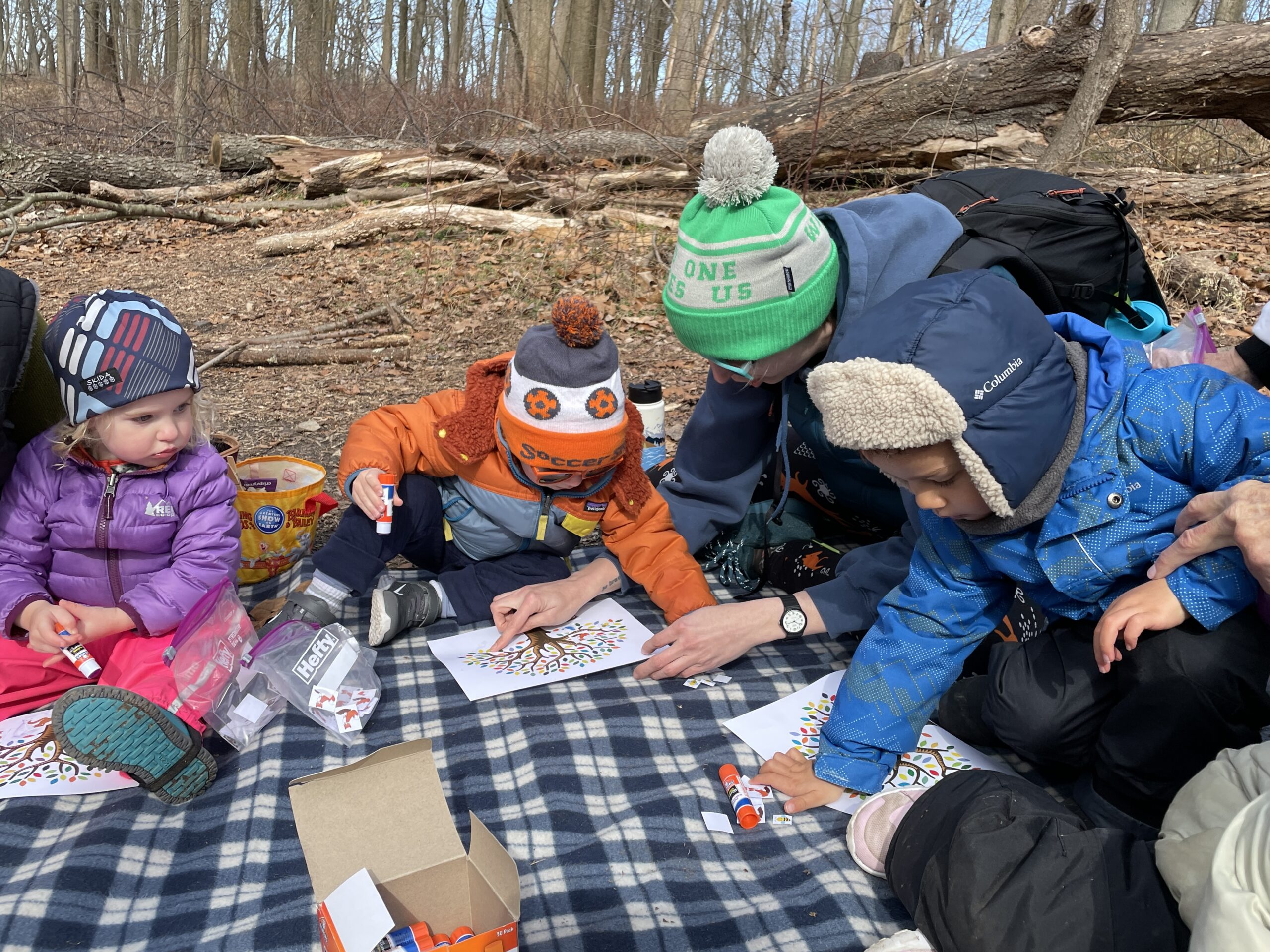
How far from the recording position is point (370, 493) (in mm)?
2094

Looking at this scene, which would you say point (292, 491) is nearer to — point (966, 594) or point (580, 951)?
point (580, 951)

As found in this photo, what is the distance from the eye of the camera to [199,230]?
7.04m

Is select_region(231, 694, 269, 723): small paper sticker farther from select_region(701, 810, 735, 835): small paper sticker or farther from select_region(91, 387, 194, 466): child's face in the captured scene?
select_region(701, 810, 735, 835): small paper sticker

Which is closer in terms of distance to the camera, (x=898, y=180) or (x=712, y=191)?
(x=712, y=191)

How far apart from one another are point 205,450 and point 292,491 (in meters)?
0.34

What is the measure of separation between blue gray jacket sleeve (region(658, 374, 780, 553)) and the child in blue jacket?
0.73 metres

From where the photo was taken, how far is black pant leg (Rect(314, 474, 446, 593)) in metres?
2.21

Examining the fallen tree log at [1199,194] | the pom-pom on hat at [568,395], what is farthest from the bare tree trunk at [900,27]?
the pom-pom on hat at [568,395]

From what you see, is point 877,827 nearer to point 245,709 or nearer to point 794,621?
point 794,621

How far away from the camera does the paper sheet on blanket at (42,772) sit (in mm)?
1632

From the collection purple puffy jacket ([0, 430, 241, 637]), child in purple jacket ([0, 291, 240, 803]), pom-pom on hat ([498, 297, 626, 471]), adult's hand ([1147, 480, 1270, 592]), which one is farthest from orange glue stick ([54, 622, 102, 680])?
adult's hand ([1147, 480, 1270, 592])

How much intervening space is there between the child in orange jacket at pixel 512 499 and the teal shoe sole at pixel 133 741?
1.79ft

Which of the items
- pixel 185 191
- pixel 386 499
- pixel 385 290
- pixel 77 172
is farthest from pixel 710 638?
pixel 77 172

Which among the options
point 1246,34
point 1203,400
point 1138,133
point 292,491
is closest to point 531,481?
point 292,491
